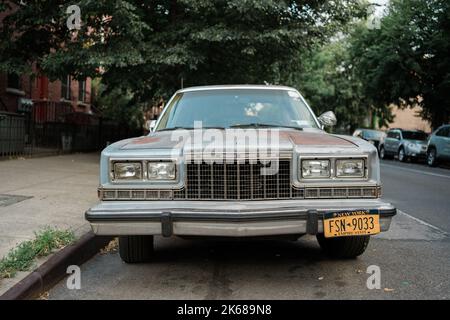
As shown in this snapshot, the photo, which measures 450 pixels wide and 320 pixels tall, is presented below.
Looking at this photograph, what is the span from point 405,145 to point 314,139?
21.8 meters

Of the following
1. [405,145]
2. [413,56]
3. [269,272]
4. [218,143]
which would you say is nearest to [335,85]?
[405,145]

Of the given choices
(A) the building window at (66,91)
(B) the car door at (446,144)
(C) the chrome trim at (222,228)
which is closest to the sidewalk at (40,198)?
(C) the chrome trim at (222,228)

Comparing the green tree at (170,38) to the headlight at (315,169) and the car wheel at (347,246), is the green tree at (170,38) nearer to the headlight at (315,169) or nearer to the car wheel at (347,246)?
the car wheel at (347,246)

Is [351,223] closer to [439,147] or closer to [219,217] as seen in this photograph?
[219,217]

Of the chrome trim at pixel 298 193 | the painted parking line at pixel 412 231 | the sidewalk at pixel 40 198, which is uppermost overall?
the chrome trim at pixel 298 193

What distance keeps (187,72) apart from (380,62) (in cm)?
1296

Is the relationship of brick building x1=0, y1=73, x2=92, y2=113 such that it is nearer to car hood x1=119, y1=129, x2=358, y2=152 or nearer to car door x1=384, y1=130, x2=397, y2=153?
car hood x1=119, y1=129, x2=358, y2=152

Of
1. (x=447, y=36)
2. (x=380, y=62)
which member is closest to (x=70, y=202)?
(x=447, y=36)

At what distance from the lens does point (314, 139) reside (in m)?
4.42

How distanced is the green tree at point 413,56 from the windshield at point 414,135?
1.34 metres

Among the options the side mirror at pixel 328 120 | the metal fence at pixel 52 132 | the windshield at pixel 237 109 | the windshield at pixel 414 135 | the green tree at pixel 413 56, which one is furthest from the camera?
the windshield at pixel 414 135

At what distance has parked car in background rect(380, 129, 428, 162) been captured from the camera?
23.9 metres

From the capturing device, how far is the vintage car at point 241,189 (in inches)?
154

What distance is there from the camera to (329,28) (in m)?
14.8
